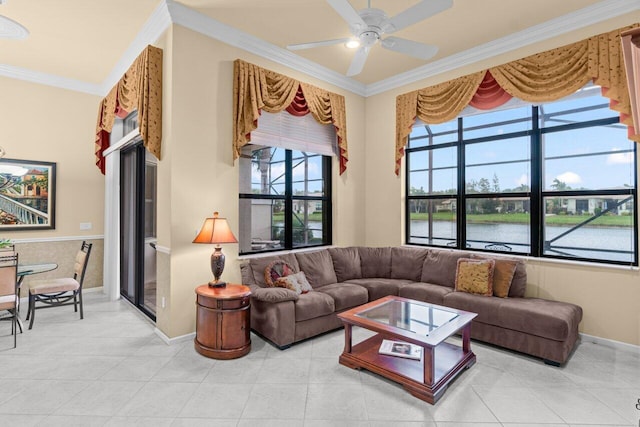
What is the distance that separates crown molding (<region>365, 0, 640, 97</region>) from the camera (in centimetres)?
320

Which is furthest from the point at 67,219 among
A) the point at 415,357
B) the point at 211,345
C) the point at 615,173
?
the point at 615,173

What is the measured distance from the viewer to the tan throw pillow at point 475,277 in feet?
11.8

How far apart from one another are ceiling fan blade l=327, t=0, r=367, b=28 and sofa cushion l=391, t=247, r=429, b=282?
118 inches

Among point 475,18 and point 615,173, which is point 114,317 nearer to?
point 475,18

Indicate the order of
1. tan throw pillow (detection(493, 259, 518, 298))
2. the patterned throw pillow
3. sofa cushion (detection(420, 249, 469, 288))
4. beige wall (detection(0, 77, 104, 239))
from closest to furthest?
tan throw pillow (detection(493, 259, 518, 298)) < the patterned throw pillow < sofa cushion (detection(420, 249, 469, 288)) < beige wall (detection(0, 77, 104, 239))

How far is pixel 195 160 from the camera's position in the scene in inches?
136

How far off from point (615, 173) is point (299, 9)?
361 cm

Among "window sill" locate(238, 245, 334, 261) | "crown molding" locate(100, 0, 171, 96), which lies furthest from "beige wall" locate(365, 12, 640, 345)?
"crown molding" locate(100, 0, 171, 96)

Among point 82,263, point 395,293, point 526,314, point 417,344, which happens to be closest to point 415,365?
point 417,344

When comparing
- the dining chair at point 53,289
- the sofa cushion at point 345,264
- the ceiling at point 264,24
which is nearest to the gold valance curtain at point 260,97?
the ceiling at point 264,24

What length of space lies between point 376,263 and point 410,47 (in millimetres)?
2869

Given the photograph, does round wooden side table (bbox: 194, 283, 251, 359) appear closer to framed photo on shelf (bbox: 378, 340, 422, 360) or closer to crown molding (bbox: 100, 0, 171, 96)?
framed photo on shelf (bbox: 378, 340, 422, 360)

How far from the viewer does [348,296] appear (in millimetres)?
3818

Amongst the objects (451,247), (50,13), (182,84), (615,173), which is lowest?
(451,247)
